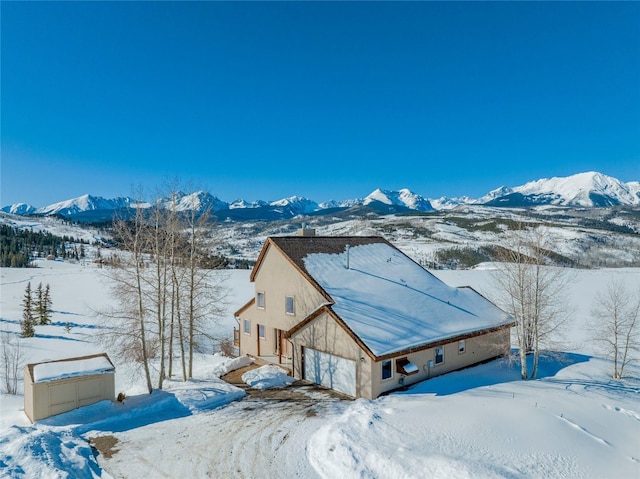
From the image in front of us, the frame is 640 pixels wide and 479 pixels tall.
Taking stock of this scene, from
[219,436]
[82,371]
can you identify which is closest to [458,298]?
[219,436]

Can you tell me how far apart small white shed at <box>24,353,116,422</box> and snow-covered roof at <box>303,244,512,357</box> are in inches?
397

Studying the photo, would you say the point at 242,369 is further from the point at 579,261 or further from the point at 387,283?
the point at 579,261

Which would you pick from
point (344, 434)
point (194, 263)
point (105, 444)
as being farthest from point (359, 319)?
point (105, 444)

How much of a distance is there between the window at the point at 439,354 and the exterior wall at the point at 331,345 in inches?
191

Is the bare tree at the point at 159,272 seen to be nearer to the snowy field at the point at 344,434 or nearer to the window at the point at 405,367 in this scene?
the snowy field at the point at 344,434

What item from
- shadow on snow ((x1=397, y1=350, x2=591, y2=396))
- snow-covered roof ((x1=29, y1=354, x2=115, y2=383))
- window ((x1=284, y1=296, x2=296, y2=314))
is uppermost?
window ((x1=284, y1=296, x2=296, y2=314))

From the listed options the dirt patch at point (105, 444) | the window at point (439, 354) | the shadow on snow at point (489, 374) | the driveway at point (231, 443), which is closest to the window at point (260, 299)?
the driveway at point (231, 443)

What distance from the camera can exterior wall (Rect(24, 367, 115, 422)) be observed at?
12984 mm

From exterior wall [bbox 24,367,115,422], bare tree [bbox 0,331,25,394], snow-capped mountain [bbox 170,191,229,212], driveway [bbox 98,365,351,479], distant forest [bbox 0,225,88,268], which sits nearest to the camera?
driveway [bbox 98,365,351,479]

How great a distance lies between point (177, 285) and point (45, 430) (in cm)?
852

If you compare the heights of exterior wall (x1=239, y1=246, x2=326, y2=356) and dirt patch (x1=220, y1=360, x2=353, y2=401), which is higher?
exterior wall (x1=239, y1=246, x2=326, y2=356)

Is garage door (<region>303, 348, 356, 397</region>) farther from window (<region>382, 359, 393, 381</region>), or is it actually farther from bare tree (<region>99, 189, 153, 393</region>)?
bare tree (<region>99, 189, 153, 393</region>)

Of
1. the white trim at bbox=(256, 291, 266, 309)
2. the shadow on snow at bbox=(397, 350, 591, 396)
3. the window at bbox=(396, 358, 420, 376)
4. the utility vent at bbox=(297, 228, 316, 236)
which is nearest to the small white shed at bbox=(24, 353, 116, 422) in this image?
the white trim at bbox=(256, 291, 266, 309)

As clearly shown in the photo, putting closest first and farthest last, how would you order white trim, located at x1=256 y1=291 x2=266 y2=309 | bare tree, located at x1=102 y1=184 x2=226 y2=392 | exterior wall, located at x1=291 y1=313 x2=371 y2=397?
exterior wall, located at x1=291 y1=313 x2=371 y2=397, bare tree, located at x1=102 y1=184 x2=226 y2=392, white trim, located at x1=256 y1=291 x2=266 y2=309
